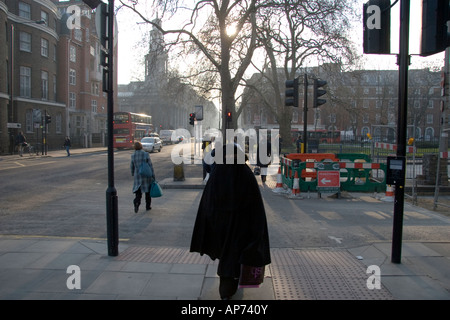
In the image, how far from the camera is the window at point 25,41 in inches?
1302

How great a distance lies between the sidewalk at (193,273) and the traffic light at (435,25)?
9.44 feet

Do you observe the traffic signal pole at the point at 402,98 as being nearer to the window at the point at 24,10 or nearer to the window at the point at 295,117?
the window at the point at 24,10

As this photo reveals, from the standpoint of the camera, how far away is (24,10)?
32.7 metres

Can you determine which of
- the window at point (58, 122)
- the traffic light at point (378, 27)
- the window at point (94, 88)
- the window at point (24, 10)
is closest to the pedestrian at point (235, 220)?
the traffic light at point (378, 27)

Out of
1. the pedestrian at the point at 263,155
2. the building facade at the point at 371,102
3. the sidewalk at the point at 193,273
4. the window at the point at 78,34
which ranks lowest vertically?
the sidewalk at the point at 193,273

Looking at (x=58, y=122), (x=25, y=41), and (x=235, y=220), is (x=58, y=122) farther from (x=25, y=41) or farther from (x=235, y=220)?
(x=235, y=220)

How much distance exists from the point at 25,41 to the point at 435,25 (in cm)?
3700

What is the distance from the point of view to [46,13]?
35.5m

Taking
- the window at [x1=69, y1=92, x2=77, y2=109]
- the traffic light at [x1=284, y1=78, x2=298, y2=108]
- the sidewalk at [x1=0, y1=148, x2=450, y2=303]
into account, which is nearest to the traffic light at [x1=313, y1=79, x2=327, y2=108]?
the traffic light at [x1=284, y1=78, x2=298, y2=108]

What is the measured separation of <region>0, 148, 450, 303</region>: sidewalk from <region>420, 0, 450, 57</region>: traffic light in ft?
9.44

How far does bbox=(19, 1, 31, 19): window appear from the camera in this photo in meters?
32.4

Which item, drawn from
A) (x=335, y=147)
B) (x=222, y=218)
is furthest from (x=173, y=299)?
(x=335, y=147)

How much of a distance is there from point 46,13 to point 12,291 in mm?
38492

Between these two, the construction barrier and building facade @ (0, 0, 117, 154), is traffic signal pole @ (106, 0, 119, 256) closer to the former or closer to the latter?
the construction barrier
